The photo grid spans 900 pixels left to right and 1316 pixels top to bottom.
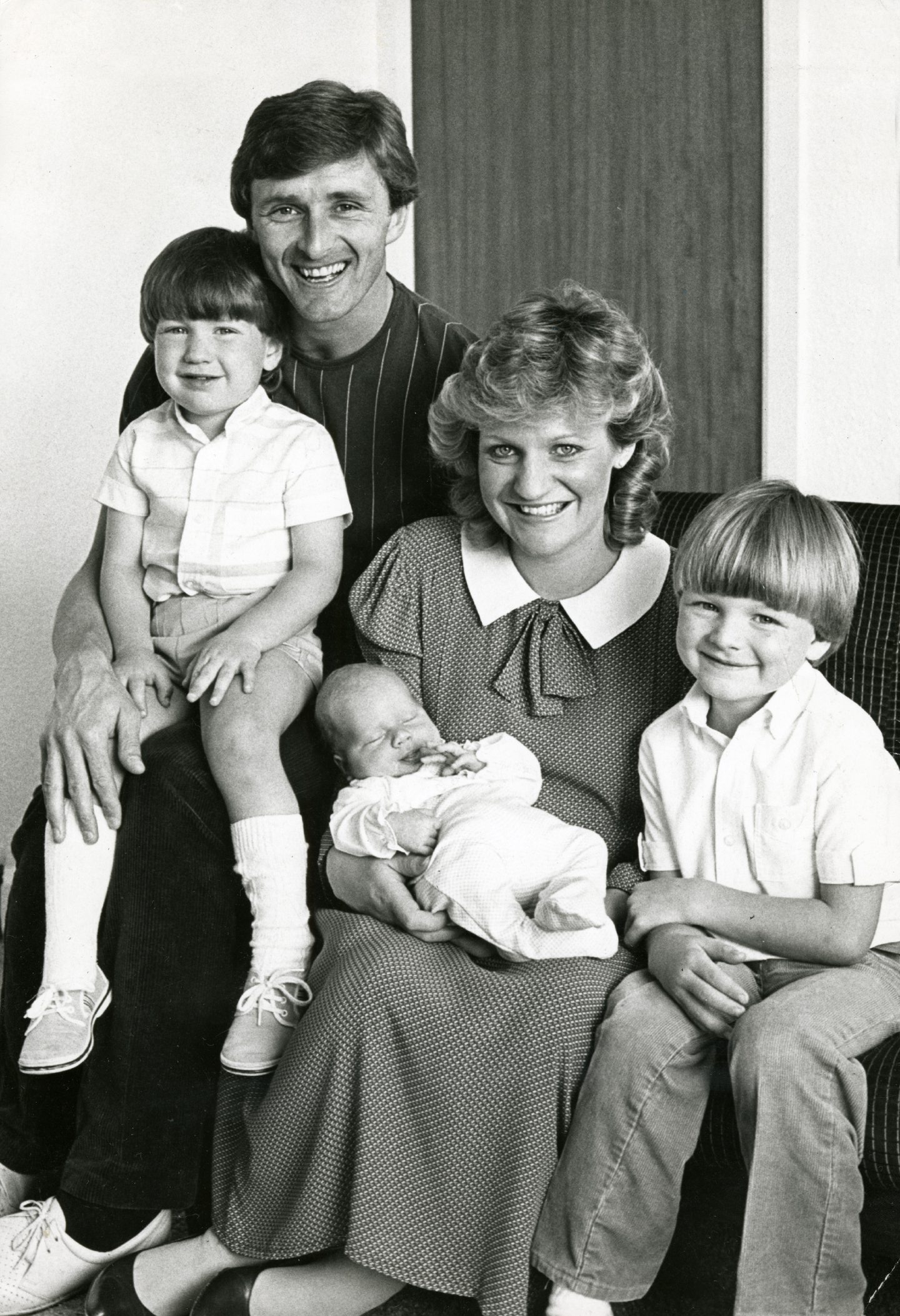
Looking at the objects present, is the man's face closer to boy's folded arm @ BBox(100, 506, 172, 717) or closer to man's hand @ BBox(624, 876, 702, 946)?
boy's folded arm @ BBox(100, 506, 172, 717)

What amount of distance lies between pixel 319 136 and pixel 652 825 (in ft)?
3.81

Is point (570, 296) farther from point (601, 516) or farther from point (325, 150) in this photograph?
point (325, 150)

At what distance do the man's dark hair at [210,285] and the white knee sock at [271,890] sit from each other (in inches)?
31.3

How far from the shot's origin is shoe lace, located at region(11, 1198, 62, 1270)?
198cm

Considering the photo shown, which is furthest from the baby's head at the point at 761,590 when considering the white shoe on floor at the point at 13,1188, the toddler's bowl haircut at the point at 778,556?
the white shoe on floor at the point at 13,1188

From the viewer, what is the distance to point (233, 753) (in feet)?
6.73

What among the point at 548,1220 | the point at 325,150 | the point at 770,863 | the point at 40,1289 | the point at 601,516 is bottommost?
the point at 40,1289

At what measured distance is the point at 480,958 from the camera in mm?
1928

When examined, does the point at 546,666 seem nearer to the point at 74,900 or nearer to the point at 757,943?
the point at 757,943

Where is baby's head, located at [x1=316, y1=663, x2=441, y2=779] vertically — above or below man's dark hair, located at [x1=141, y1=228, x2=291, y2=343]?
below

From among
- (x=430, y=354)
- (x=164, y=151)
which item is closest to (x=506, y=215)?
(x=164, y=151)

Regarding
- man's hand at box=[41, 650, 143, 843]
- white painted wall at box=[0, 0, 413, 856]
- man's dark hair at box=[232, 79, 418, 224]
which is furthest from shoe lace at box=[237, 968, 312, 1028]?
white painted wall at box=[0, 0, 413, 856]

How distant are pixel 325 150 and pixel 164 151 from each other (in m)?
1.48

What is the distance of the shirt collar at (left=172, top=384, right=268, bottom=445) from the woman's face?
41 centimetres
